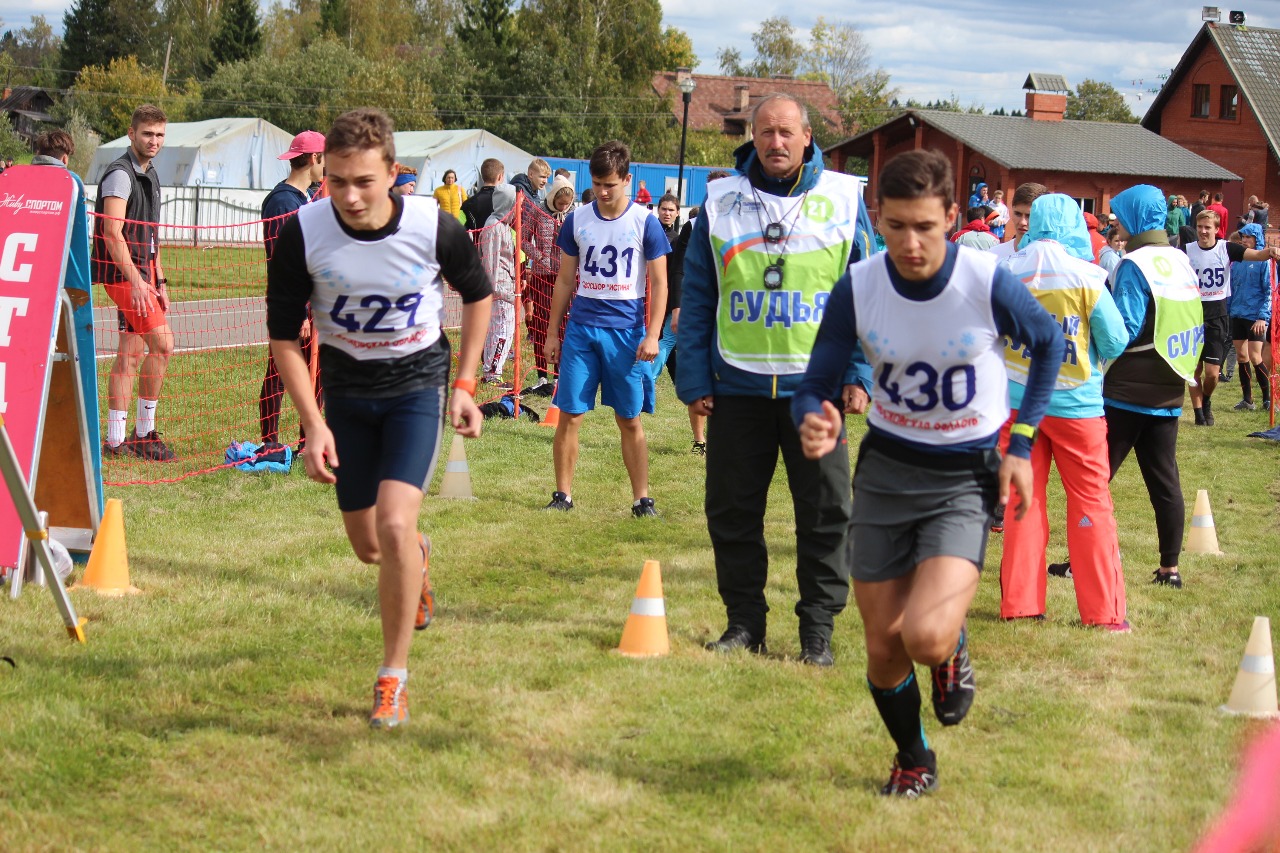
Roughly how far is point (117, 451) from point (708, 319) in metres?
5.78

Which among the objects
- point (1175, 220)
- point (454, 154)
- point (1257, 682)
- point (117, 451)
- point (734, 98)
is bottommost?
point (117, 451)

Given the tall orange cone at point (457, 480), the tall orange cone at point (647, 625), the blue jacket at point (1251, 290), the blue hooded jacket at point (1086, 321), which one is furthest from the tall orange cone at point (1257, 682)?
the blue jacket at point (1251, 290)

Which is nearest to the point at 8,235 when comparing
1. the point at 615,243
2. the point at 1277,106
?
the point at 615,243

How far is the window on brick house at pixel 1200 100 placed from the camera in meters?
53.2

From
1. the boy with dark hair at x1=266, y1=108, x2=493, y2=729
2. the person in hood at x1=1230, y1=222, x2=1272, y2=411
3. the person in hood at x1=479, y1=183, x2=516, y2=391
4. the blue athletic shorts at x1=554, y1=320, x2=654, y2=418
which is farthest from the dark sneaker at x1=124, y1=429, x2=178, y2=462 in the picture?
the person in hood at x1=1230, y1=222, x2=1272, y2=411

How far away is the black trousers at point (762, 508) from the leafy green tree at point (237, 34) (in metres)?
82.2

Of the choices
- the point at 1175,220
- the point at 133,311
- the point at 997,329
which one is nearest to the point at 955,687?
the point at 997,329

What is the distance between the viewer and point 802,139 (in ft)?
18.6

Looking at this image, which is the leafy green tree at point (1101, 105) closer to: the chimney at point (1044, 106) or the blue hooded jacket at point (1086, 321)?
the chimney at point (1044, 106)

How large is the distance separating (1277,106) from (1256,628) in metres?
49.8

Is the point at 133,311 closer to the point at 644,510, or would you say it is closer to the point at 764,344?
the point at 644,510

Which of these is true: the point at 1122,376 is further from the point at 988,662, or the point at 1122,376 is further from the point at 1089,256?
the point at 988,662

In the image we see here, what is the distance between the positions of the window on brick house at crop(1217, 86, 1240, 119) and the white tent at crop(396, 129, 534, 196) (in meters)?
26.7

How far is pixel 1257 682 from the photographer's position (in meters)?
5.29
